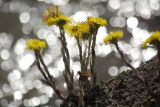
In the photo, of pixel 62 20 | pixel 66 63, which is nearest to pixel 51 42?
pixel 66 63

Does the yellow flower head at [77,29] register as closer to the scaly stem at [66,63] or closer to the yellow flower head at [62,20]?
the yellow flower head at [62,20]

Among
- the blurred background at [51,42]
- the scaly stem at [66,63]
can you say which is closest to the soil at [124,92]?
the scaly stem at [66,63]

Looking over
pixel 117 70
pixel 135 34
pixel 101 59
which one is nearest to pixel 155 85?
pixel 117 70

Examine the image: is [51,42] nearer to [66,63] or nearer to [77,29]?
[66,63]

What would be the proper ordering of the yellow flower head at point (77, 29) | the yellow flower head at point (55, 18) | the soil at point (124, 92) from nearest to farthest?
the soil at point (124, 92)
the yellow flower head at point (77, 29)
the yellow flower head at point (55, 18)

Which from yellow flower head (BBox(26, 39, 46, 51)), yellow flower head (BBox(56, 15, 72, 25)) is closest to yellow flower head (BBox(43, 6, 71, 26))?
yellow flower head (BBox(56, 15, 72, 25))

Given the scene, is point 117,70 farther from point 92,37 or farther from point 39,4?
point 92,37
